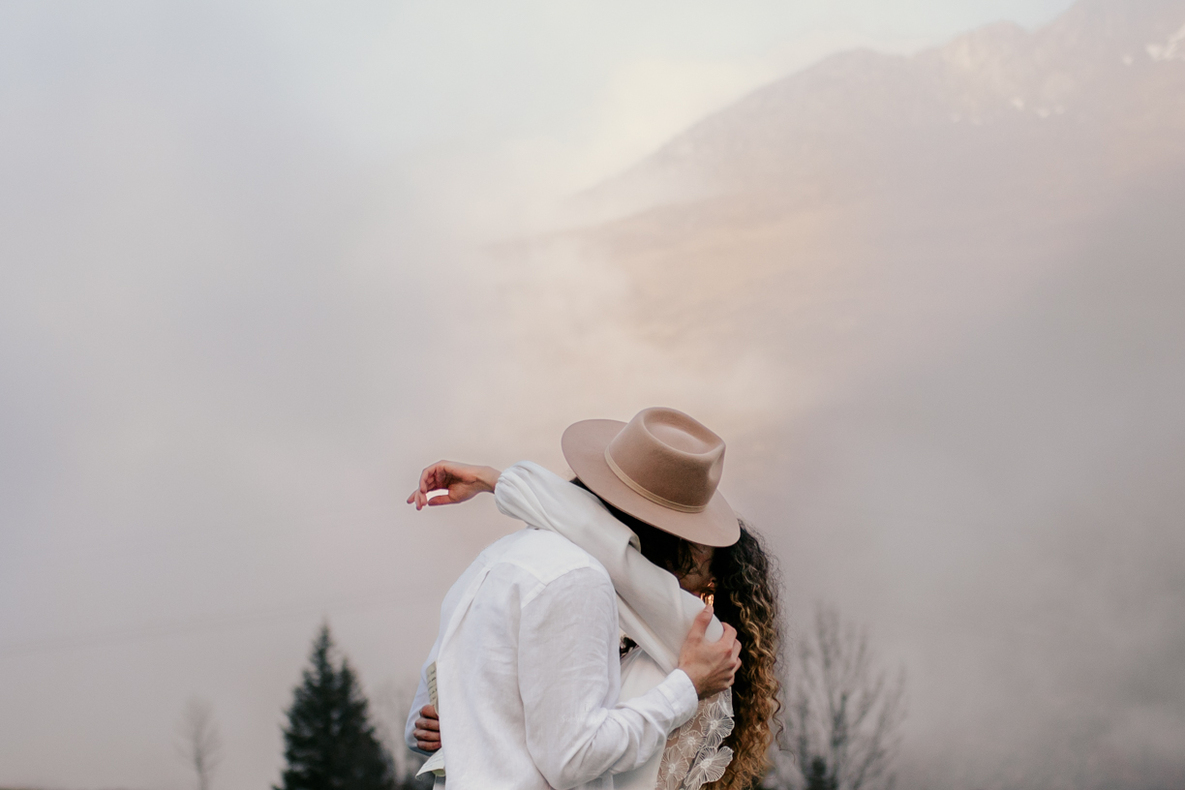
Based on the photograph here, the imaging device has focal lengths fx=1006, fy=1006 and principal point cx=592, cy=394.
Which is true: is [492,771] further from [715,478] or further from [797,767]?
[797,767]

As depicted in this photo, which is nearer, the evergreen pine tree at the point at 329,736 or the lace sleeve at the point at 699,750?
the lace sleeve at the point at 699,750

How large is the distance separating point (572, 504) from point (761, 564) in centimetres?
59

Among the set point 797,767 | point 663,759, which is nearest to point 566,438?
point 663,759

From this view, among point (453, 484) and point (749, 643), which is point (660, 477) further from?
point (453, 484)

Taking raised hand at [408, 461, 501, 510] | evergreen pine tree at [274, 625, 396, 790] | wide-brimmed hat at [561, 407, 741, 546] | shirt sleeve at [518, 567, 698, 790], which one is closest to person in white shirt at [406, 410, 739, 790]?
shirt sleeve at [518, 567, 698, 790]

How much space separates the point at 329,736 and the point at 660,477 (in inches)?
449

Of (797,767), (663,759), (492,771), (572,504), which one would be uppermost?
(572,504)

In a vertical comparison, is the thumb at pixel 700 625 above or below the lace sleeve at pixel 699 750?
above

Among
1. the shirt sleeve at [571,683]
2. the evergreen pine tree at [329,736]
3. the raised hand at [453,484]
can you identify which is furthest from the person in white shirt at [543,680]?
the evergreen pine tree at [329,736]

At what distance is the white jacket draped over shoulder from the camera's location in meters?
1.53

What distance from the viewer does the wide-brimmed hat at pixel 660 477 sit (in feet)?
5.34

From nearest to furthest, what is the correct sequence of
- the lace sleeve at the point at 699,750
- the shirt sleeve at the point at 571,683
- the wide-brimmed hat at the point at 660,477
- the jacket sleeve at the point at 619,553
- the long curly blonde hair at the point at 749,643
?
1. the shirt sleeve at the point at 571,683
2. the jacket sleeve at the point at 619,553
3. the wide-brimmed hat at the point at 660,477
4. the lace sleeve at the point at 699,750
5. the long curly blonde hair at the point at 749,643

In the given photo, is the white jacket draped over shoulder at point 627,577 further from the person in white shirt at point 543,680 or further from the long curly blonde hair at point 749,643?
the long curly blonde hair at point 749,643

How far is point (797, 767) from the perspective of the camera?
9.47 metres
